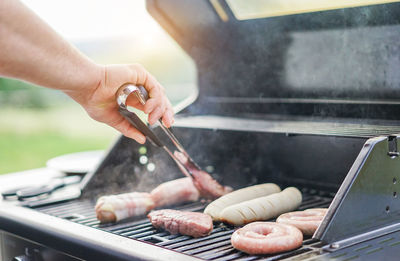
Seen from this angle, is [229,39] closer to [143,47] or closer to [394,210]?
[394,210]

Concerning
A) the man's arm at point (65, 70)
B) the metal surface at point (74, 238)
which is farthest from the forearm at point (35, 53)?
the metal surface at point (74, 238)

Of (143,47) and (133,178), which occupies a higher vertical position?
(143,47)

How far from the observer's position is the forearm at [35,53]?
4.58ft

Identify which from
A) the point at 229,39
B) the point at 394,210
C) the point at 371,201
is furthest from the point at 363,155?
the point at 229,39

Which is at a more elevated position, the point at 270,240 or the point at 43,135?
the point at 43,135

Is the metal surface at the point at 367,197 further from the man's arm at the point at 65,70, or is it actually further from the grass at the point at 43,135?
the grass at the point at 43,135

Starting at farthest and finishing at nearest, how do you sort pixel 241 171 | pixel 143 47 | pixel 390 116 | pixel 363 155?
pixel 143 47 → pixel 241 171 → pixel 390 116 → pixel 363 155

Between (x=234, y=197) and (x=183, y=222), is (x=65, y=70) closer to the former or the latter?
(x=183, y=222)

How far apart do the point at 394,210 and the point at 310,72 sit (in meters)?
0.89

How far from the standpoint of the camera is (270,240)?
1385mm

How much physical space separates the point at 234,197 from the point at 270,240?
22.1 inches

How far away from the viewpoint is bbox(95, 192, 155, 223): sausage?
1.85 meters

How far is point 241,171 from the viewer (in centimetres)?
244

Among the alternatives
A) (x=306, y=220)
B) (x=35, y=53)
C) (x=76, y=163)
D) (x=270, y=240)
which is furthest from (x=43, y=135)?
(x=270, y=240)
